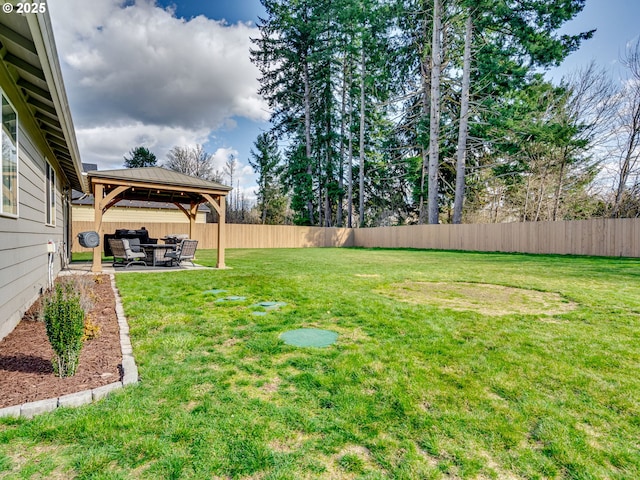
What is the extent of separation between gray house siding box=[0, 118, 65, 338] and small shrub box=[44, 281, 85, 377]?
1.35 meters

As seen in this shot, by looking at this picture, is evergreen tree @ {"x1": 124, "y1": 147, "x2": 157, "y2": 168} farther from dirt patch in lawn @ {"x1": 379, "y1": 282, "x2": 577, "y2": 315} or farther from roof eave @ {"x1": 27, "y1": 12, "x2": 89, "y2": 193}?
dirt patch in lawn @ {"x1": 379, "y1": 282, "x2": 577, "y2": 315}

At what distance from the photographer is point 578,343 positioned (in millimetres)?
3033

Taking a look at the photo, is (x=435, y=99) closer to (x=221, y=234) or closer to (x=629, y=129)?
(x=629, y=129)

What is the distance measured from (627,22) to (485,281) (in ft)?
49.8

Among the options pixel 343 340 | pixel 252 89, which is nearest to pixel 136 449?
pixel 343 340

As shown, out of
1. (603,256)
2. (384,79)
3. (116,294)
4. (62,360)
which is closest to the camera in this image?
(62,360)

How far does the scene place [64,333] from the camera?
7.64 ft

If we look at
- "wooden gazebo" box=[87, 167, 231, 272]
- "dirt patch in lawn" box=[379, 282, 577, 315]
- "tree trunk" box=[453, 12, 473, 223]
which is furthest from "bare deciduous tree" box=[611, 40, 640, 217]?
"wooden gazebo" box=[87, 167, 231, 272]

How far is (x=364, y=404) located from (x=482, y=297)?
382cm

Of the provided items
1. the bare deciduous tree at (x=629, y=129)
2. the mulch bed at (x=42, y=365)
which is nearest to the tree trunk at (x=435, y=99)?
the bare deciduous tree at (x=629, y=129)

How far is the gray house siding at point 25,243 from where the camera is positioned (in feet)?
10.8

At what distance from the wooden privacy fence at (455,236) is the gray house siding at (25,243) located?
40.3 feet

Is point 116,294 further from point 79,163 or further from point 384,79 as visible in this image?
point 384,79

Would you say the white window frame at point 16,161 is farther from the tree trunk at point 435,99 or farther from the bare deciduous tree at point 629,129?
the bare deciduous tree at point 629,129
